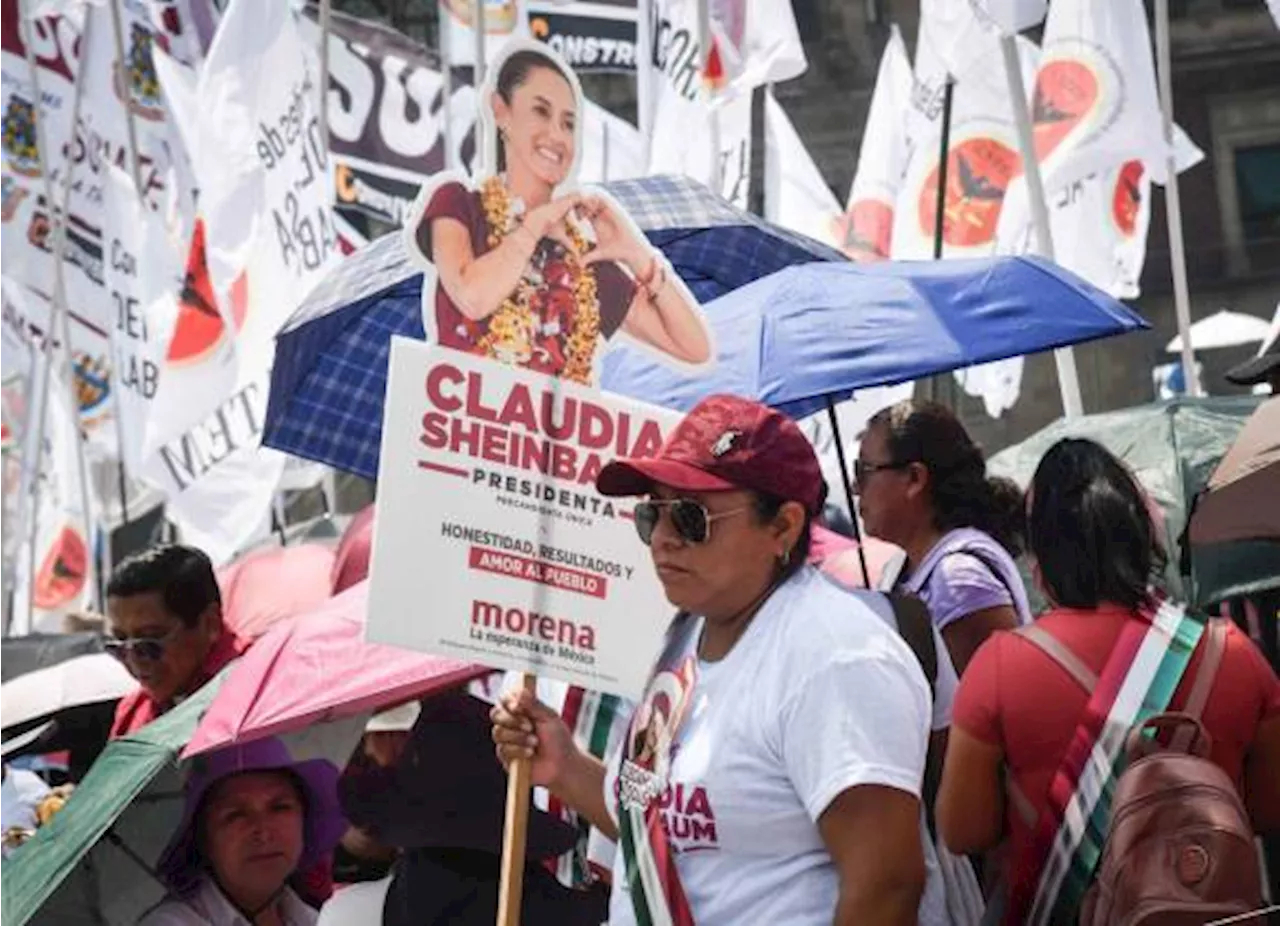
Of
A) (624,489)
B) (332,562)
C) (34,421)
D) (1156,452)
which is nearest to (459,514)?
(624,489)

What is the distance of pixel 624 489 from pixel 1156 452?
14.3 ft

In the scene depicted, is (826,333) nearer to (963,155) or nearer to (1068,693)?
(1068,693)

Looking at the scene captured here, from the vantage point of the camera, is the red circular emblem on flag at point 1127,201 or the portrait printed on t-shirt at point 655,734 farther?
the red circular emblem on flag at point 1127,201

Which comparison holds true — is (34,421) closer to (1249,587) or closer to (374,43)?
(374,43)

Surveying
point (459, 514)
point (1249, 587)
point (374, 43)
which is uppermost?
point (374, 43)

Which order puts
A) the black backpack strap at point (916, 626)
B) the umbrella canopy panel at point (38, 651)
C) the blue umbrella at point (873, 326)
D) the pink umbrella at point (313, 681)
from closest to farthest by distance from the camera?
the black backpack strap at point (916, 626), the pink umbrella at point (313, 681), the blue umbrella at point (873, 326), the umbrella canopy panel at point (38, 651)

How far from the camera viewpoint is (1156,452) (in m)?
8.20

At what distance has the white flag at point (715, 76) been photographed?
13.1 m

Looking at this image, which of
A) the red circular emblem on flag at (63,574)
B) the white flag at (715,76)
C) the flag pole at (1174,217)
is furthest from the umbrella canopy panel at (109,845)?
the red circular emblem on flag at (63,574)

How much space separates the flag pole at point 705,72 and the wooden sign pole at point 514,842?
26.5ft

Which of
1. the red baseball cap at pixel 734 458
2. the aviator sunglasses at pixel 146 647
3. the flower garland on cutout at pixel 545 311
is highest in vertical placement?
the flower garland on cutout at pixel 545 311

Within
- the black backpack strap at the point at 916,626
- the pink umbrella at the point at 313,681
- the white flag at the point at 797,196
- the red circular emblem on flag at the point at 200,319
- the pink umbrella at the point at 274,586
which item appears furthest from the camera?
the white flag at the point at 797,196

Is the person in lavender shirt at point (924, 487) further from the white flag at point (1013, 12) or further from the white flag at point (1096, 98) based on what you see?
the white flag at point (1096, 98)

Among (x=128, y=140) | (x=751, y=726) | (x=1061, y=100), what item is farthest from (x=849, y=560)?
(x=128, y=140)
